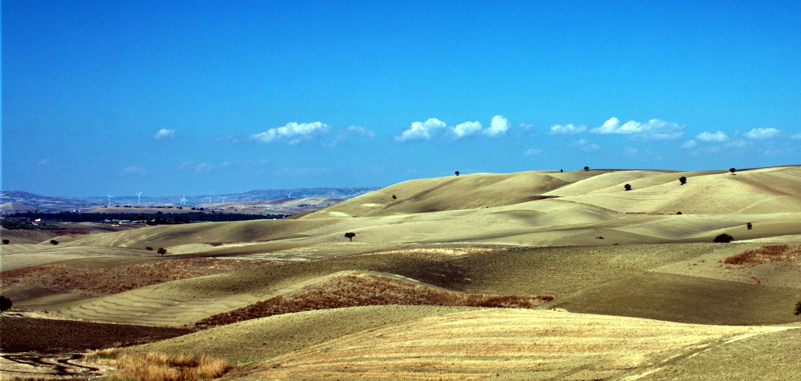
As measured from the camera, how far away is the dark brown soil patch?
2697 cm

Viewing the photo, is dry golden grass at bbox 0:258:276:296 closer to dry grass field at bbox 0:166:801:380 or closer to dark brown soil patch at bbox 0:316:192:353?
dry grass field at bbox 0:166:801:380

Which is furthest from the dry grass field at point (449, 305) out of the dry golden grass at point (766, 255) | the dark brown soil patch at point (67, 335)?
the dark brown soil patch at point (67, 335)

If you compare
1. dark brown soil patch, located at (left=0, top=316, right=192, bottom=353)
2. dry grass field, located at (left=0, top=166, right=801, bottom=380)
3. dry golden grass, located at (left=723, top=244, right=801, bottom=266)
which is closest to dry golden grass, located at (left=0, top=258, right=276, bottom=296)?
dry grass field, located at (left=0, top=166, right=801, bottom=380)

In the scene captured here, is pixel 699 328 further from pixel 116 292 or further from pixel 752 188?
pixel 752 188

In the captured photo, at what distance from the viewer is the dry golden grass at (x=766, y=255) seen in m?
41.2

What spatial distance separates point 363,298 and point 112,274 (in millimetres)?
24303

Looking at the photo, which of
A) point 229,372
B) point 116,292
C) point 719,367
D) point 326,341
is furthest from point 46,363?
point 116,292

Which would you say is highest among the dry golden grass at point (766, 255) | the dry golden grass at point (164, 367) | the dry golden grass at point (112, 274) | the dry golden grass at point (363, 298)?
the dry golden grass at point (766, 255)

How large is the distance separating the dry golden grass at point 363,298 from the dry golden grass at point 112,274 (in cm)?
1395

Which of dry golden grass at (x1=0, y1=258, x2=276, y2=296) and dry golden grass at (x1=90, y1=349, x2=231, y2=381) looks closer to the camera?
dry golden grass at (x1=90, y1=349, x2=231, y2=381)

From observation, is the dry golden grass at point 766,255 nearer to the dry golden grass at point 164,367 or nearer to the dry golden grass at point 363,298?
the dry golden grass at point 363,298

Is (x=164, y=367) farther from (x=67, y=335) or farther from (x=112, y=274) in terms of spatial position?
(x=112, y=274)

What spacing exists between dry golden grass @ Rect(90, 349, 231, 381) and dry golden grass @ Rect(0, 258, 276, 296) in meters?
24.4

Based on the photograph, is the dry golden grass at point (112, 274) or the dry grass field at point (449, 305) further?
the dry golden grass at point (112, 274)
